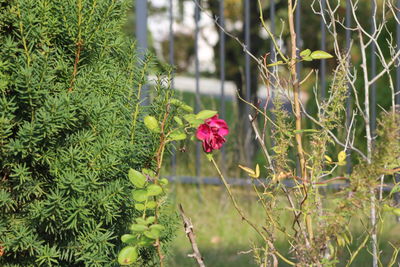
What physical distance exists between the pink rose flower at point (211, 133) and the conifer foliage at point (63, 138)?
0.91 feet

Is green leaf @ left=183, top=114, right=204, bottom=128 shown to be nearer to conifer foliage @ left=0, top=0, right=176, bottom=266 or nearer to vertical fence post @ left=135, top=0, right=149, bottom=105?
conifer foliage @ left=0, top=0, right=176, bottom=266

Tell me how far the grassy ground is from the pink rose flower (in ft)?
5.61

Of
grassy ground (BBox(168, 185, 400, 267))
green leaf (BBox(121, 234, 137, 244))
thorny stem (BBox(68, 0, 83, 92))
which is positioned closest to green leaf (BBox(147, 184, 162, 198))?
green leaf (BBox(121, 234, 137, 244))

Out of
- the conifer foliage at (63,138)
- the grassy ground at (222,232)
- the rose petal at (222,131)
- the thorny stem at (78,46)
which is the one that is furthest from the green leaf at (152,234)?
the grassy ground at (222,232)

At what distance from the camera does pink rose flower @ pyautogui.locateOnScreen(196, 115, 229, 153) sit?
7.20 ft

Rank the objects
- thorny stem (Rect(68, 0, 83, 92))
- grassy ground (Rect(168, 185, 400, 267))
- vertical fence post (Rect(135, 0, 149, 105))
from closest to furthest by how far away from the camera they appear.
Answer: thorny stem (Rect(68, 0, 83, 92)) → grassy ground (Rect(168, 185, 400, 267)) → vertical fence post (Rect(135, 0, 149, 105))

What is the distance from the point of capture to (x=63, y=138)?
2.25m

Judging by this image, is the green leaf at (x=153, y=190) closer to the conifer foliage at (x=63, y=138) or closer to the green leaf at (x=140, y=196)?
the green leaf at (x=140, y=196)

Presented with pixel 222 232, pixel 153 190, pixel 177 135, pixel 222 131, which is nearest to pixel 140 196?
pixel 153 190

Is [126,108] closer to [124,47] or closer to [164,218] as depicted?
[124,47]

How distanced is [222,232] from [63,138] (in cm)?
272

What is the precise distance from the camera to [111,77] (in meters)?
2.39

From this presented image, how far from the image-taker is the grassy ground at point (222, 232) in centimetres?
418

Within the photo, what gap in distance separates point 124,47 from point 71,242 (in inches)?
30.6
